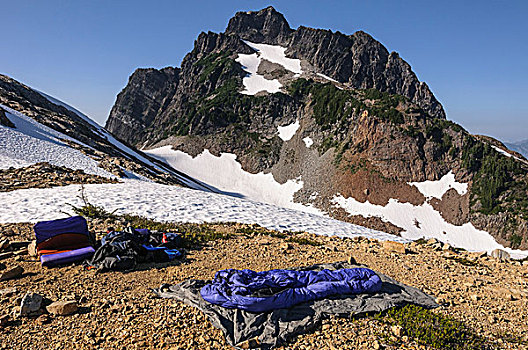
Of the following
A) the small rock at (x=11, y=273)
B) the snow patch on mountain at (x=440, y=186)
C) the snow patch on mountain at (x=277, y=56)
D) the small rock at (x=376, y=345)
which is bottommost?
the small rock at (x=11, y=273)

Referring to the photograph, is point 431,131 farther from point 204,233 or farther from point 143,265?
point 143,265

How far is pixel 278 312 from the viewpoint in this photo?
239 inches

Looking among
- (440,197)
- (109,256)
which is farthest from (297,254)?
(440,197)

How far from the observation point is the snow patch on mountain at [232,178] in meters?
65.9

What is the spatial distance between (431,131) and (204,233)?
6344 cm

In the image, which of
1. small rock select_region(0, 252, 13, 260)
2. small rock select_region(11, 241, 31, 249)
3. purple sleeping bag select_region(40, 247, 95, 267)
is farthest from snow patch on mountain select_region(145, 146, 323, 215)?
small rock select_region(0, 252, 13, 260)

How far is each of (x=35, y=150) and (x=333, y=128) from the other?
61.3 metres

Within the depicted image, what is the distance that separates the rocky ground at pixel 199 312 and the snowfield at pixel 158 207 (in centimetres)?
258

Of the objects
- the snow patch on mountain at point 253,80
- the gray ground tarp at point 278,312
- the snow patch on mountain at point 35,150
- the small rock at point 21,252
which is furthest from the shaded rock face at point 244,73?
the gray ground tarp at point 278,312

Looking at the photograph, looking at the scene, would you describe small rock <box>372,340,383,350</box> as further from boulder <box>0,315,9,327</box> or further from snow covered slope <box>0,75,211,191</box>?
snow covered slope <box>0,75,211,191</box>

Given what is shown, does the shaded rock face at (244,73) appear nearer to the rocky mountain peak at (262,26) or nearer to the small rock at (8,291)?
the rocky mountain peak at (262,26)

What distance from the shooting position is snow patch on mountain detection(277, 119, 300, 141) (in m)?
80.8

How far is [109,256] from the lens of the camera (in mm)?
8242

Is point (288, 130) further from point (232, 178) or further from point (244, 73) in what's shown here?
point (244, 73)
